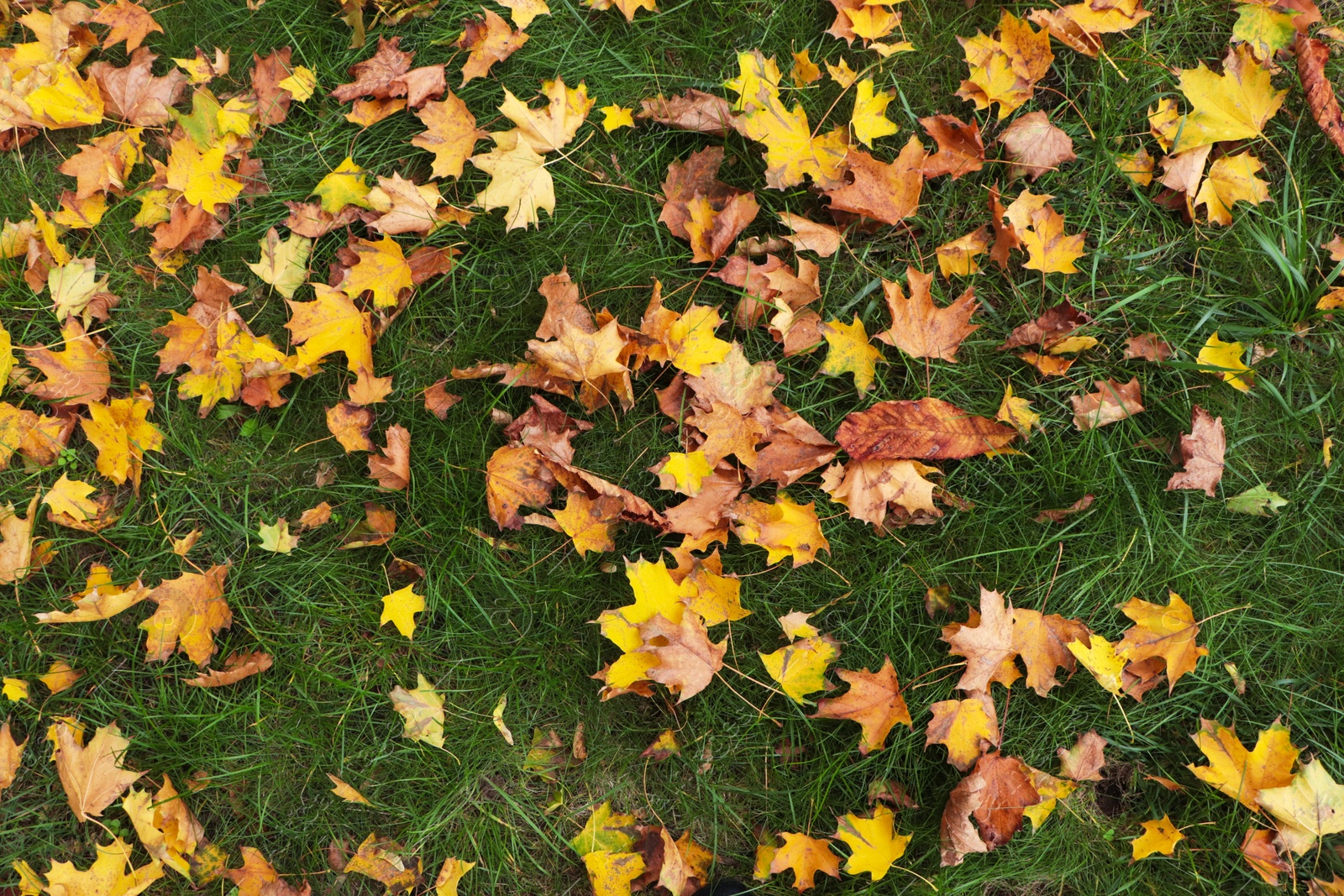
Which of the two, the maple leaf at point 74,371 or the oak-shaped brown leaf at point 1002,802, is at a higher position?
the maple leaf at point 74,371

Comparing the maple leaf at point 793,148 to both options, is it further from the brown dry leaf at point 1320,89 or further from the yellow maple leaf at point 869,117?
the brown dry leaf at point 1320,89

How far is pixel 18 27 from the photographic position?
2604 millimetres

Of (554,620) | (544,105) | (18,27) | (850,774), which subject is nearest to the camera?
(850,774)

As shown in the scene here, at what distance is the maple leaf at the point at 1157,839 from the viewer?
6.34 feet

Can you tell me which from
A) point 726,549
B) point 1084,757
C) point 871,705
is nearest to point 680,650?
point 726,549

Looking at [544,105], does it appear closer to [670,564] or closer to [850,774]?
[670,564]

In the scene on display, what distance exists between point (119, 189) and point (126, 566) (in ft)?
3.54

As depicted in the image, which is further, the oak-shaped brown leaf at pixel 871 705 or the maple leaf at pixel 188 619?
the maple leaf at pixel 188 619

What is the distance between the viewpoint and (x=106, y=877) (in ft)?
6.88

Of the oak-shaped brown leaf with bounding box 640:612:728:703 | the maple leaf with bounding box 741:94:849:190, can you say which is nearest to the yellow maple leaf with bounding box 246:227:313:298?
the maple leaf with bounding box 741:94:849:190

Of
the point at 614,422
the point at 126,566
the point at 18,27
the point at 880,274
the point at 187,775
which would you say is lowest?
the point at 187,775

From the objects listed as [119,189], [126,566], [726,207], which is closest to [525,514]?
[726,207]

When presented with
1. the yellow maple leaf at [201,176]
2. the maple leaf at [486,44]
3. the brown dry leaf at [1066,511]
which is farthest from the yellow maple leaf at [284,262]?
the brown dry leaf at [1066,511]

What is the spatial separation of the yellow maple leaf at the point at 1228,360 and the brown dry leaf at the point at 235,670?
2445mm
